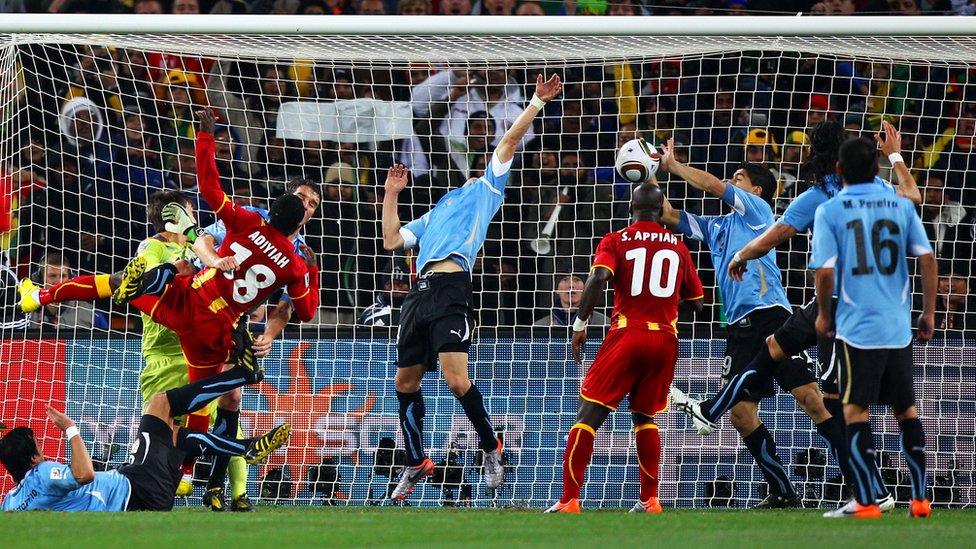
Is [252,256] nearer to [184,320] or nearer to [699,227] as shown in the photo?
[184,320]

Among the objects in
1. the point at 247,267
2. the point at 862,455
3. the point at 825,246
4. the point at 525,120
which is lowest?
the point at 862,455

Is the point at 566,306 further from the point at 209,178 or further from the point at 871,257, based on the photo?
the point at 871,257

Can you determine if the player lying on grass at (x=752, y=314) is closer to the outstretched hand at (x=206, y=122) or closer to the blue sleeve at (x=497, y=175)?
the blue sleeve at (x=497, y=175)

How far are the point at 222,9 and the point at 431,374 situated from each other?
528 cm

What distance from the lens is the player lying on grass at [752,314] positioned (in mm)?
8688

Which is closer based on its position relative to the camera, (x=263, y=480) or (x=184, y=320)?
(x=184, y=320)

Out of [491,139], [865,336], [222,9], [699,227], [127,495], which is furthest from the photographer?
[222,9]

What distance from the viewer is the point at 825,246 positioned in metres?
6.46

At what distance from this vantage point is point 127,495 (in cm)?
802

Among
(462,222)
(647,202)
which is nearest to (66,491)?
(462,222)

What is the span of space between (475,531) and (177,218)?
374 centimetres

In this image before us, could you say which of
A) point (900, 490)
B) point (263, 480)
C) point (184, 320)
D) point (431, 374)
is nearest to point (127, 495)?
point (184, 320)

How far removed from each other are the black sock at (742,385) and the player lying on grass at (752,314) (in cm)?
16

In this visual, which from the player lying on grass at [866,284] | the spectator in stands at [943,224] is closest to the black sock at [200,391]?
the player lying on grass at [866,284]
